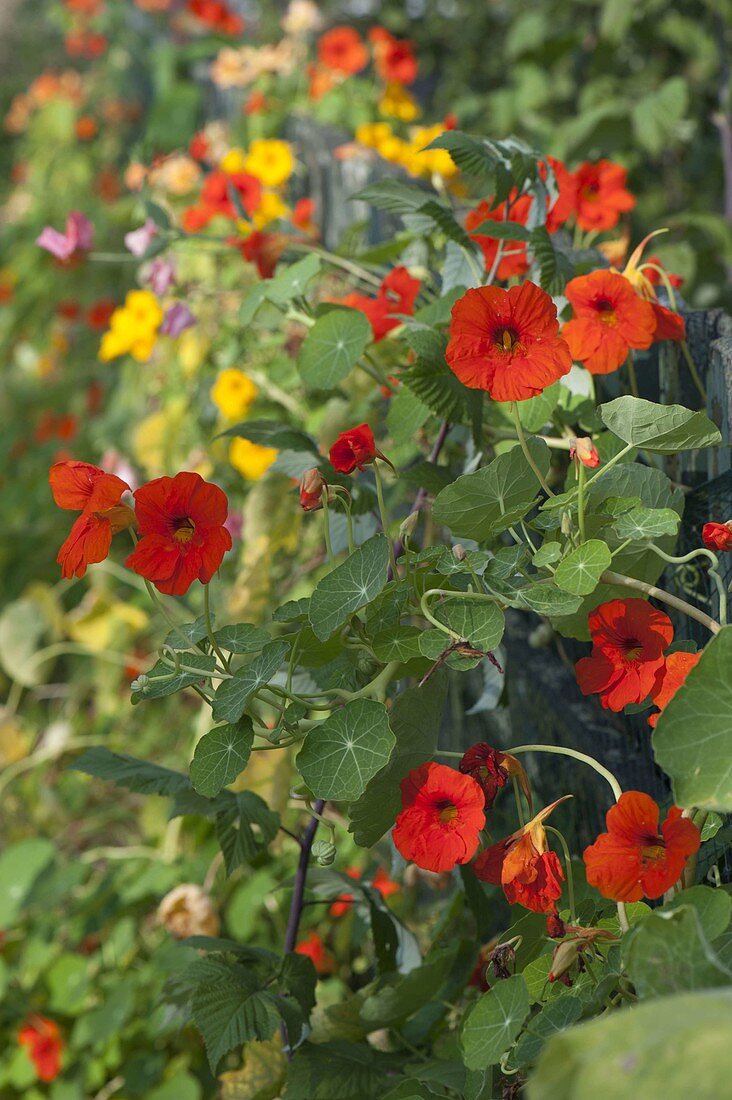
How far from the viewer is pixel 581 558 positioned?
30.7 inches

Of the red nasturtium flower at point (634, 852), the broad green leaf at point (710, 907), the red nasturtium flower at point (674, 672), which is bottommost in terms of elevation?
the red nasturtium flower at point (634, 852)

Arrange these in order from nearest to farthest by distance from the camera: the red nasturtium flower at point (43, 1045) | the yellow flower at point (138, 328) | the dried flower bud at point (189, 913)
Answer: the dried flower bud at point (189, 913)
the red nasturtium flower at point (43, 1045)
the yellow flower at point (138, 328)

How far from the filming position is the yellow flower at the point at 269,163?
2.16 metres

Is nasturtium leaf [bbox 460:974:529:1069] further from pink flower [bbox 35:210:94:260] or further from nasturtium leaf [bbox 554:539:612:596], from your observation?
pink flower [bbox 35:210:94:260]

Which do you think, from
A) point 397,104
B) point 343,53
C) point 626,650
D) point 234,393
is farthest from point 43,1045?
point 343,53

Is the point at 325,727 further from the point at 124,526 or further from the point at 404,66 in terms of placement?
the point at 404,66

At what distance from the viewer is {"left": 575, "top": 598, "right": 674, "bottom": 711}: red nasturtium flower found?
82 cm

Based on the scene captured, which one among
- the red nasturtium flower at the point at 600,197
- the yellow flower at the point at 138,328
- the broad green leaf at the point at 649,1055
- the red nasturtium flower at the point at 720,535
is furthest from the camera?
the yellow flower at the point at 138,328

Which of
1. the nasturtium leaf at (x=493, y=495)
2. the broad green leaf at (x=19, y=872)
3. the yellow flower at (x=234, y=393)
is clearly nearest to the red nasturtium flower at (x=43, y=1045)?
the broad green leaf at (x=19, y=872)

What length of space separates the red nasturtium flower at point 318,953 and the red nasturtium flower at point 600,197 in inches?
36.6

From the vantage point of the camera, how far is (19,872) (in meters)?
1.77

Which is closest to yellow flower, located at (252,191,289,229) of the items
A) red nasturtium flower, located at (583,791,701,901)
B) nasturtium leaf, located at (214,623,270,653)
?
nasturtium leaf, located at (214,623,270,653)

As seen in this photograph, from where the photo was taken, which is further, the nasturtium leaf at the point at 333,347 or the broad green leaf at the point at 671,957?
the nasturtium leaf at the point at 333,347

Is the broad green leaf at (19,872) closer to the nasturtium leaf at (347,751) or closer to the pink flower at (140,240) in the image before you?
the pink flower at (140,240)
